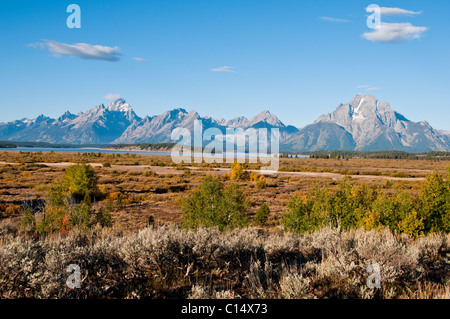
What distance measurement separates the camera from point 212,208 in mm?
12258

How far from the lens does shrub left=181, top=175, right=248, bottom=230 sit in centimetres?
1183

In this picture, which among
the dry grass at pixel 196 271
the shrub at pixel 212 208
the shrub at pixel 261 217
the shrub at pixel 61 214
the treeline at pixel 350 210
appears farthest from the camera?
the shrub at pixel 261 217

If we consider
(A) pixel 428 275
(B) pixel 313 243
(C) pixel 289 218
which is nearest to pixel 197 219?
(C) pixel 289 218

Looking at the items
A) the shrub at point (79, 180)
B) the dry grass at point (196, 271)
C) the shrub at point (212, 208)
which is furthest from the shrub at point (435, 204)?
the shrub at point (79, 180)

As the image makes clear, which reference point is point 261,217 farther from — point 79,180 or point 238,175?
point 238,175

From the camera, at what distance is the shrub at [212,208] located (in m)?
11.8

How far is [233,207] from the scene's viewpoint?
12.4 m

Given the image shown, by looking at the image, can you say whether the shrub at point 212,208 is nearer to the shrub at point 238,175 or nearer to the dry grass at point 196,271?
the dry grass at point 196,271

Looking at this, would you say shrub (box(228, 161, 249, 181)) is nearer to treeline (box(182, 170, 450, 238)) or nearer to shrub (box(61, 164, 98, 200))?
shrub (box(61, 164, 98, 200))

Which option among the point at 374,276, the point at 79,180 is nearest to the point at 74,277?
the point at 374,276

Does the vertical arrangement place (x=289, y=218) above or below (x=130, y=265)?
below

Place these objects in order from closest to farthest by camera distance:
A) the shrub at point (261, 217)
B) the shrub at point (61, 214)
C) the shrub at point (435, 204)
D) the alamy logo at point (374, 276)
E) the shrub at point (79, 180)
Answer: the alamy logo at point (374, 276) → the shrub at point (435, 204) → the shrub at point (61, 214) → the shrub at point (261, 217) → the shrub at point (79, 180)
